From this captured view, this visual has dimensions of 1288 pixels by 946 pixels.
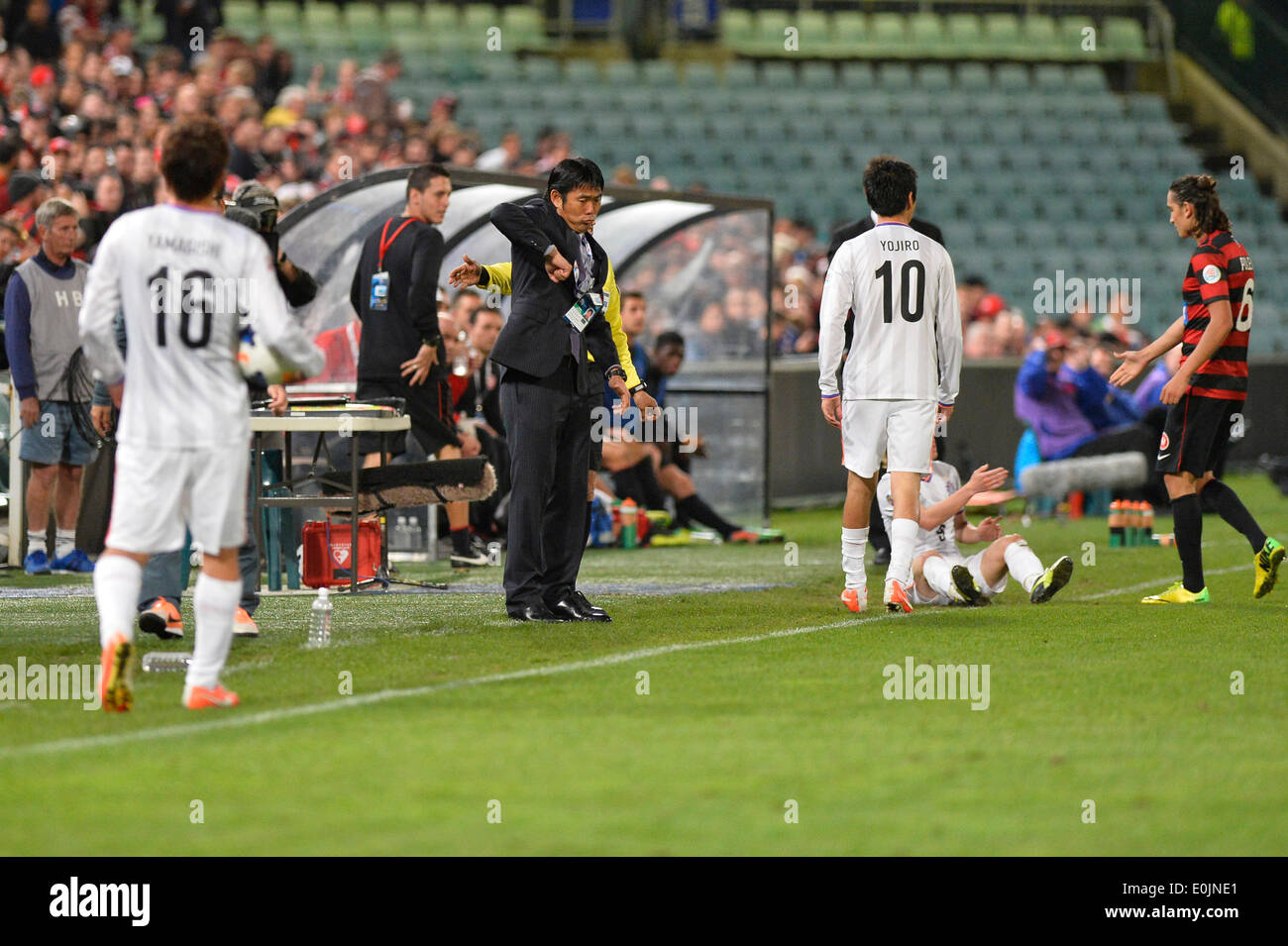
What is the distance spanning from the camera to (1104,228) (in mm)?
26516

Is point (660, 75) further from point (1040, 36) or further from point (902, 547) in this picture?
point (902, 547)

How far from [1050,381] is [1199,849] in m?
12.1

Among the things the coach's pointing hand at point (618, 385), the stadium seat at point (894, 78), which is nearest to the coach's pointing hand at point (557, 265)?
the coach's pointing hand at point (618, 385)

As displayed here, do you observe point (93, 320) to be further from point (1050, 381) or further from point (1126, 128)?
point (1126, 128)

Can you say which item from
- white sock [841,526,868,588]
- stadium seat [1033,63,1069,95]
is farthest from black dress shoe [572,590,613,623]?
stadium seat [1033,63,1069,95]

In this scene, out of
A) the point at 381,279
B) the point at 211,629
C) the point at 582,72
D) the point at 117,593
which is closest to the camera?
the point at 117,593

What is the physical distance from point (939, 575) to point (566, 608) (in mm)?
1947

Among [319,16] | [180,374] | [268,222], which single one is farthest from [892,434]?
[319,16]

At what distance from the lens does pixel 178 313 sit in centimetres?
625

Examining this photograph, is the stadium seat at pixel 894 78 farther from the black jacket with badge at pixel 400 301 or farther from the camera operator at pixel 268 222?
the camera operator at pixel 268 222

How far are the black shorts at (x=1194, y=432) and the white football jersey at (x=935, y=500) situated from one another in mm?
1066

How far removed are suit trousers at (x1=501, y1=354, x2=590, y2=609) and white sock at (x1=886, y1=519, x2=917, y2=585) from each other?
1502mm

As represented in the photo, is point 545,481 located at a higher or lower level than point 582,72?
lower

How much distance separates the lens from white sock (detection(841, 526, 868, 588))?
929cm
